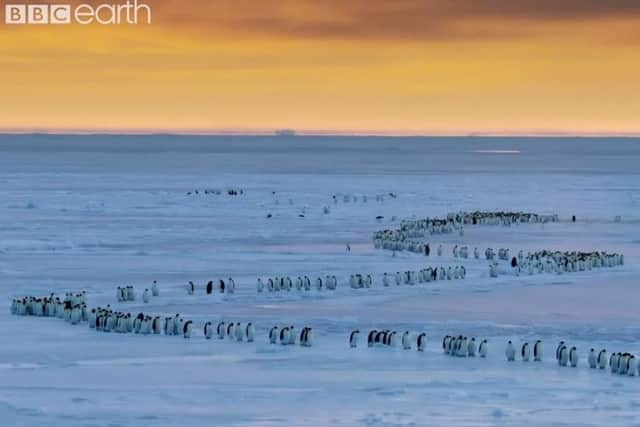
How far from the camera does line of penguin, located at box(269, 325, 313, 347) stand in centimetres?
2139

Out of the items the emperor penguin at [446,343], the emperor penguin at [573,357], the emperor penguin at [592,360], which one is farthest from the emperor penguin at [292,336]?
the emperor penguin at [592,360]

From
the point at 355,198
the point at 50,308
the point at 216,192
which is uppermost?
the point at 216,192

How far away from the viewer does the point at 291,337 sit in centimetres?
2152

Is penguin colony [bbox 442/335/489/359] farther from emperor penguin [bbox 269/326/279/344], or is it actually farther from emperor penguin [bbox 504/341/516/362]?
emperor penguin [bbox 269/326/279/344]

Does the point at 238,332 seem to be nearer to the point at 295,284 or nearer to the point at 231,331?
the point at 231,331

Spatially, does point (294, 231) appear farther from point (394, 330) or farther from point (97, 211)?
point (394, 330)

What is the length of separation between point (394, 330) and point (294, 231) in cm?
2312

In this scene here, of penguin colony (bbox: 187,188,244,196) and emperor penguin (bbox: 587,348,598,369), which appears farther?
penguin colony (bbox: 187,188,244,196)

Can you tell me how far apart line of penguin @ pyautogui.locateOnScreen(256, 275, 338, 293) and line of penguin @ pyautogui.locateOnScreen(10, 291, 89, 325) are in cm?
453

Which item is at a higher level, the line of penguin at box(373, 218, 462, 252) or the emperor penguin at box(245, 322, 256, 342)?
the line of penguin at box(373, 218, 462, 252)

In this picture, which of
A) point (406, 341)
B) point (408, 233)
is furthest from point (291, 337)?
point (408, 233)

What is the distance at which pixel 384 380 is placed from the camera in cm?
1866

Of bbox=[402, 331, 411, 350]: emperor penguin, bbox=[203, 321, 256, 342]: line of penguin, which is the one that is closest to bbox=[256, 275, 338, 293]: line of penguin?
bbox=[203, 321, 256, 342]: line of penguin

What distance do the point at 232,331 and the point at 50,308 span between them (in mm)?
4219
